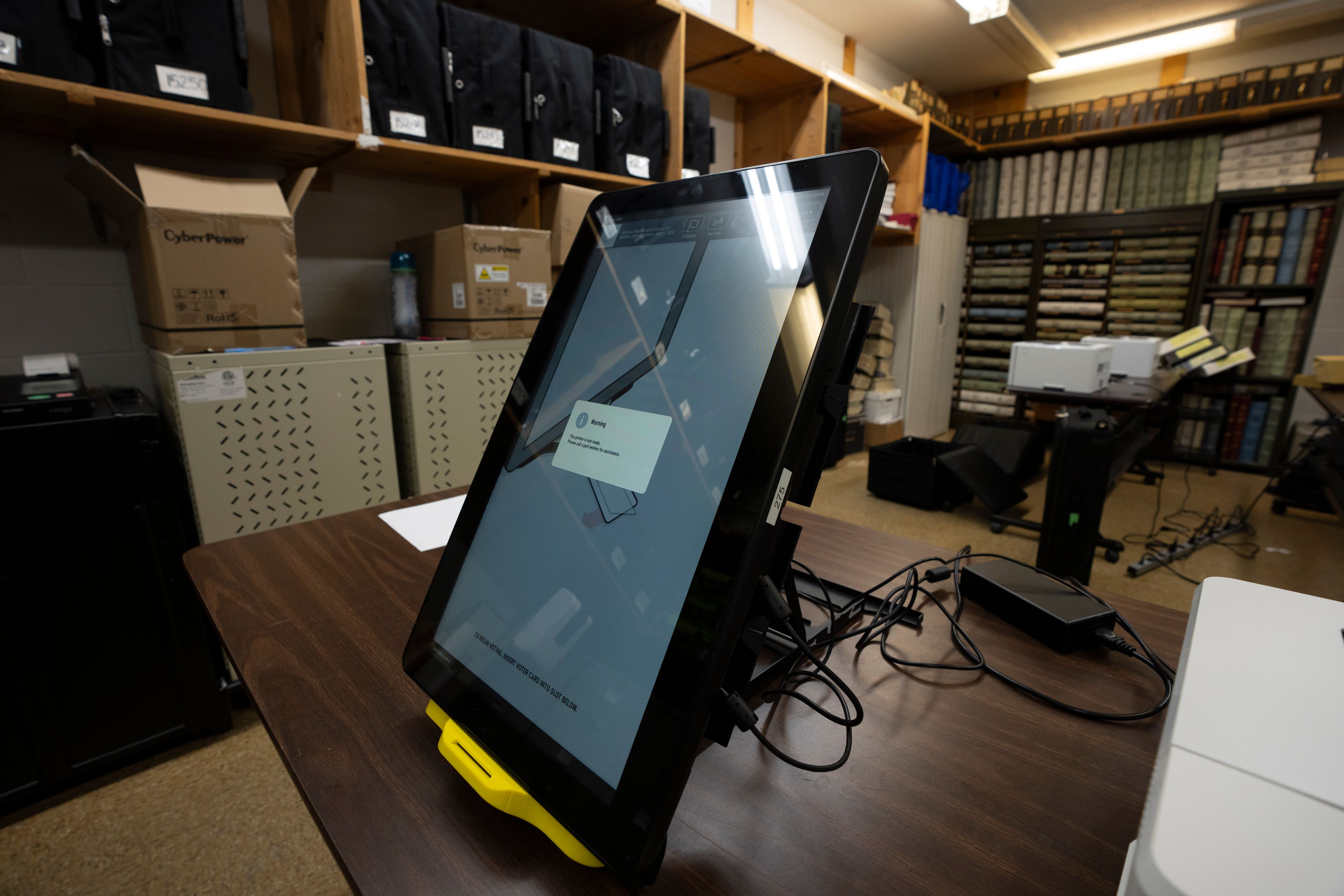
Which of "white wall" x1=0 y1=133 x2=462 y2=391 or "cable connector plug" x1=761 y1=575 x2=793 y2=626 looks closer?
"cable connector plug" x1=761 y1=575 x2=793 y2=626

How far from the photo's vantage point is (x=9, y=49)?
45.2 inches

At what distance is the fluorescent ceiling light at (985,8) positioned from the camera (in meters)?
3.08

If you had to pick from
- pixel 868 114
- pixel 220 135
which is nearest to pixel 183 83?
pixel 220 135

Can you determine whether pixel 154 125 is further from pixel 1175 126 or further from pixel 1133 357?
pixel 1175 126

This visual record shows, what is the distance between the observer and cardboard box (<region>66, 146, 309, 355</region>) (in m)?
1.30

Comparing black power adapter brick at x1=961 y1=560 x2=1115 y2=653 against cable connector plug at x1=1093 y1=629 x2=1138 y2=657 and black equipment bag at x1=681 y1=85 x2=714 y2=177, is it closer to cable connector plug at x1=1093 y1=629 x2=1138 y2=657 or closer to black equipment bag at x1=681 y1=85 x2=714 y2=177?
cable connector plug at x1=1093 y1=629 x2=1138 y2=657

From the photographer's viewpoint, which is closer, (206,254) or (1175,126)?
(206,254)

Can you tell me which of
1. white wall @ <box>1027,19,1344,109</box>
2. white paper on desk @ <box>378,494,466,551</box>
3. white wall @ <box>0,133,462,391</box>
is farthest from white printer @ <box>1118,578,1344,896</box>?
white wall @ <box>1027,19,1344,109</box>

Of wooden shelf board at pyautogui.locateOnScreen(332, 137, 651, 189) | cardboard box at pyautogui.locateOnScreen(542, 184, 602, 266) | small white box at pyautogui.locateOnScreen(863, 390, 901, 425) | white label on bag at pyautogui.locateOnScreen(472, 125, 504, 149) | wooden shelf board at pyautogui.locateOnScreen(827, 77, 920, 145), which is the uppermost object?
wooden shelf board at pyautogui.locateOnScreen(827, 77, 920, 145)

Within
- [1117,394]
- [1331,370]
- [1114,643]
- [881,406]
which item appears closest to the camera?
[1114,643]

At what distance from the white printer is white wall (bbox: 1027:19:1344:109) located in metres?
5.35

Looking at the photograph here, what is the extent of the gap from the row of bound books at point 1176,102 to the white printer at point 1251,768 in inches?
195

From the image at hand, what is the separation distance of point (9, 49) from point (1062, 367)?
12.3 ft

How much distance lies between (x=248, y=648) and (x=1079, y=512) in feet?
7.92
